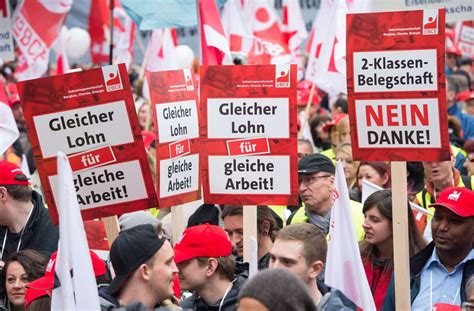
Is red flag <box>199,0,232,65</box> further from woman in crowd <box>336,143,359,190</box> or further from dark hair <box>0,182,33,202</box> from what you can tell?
dark hair <box>0,182,33,202</box>

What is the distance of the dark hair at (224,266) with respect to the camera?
7164mm

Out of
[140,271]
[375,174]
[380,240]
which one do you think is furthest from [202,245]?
[375,174]

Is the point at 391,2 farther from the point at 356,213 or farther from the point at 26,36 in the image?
the point at 26,36

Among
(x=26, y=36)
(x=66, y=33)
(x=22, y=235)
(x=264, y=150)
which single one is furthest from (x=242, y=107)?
(x=66, y=33)

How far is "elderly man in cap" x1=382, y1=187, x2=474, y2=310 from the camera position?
749 centimetres

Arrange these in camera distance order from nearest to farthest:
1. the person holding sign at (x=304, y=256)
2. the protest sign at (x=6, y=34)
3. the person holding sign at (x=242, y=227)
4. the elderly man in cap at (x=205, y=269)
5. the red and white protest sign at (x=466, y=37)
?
the person holding sign at (x=304, y=256), the elderly man in cap at (x=205, y=269), the person holding sign at (x=242, y=227), the protest sign at (x=6, y=34), the red and white protest sign at (x=466, y=37)

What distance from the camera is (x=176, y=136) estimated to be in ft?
31.5

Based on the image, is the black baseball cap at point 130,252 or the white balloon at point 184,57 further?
the white balloon at point 184,57

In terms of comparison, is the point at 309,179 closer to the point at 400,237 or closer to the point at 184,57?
the point at 400,237

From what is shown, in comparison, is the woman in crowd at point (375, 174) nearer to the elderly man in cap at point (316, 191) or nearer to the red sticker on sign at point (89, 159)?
the elderly man in cap at point (316, 191)

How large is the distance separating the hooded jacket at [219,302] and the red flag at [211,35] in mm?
3478

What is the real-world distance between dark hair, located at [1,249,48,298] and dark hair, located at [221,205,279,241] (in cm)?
163

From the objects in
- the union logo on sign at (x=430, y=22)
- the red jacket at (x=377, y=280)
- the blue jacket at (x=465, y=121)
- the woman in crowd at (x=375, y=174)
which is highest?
the union logo on sign at (x=430, y=22)

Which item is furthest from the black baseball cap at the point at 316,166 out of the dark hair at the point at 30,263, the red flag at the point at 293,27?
the red flag at the point at 293,27
